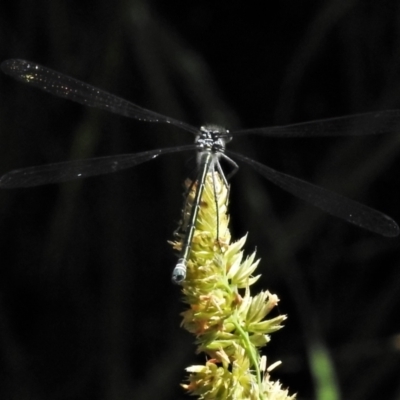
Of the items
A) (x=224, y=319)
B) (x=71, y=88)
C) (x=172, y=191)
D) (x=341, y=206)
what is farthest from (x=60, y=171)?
(x=172, y=191)

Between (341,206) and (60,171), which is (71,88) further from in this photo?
(341,206)

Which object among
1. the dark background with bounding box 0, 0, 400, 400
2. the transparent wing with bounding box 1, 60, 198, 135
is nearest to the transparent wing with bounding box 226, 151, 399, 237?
the transparent wing with bounding box 1, 60, 198, 135

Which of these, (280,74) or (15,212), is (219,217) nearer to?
(280,74)

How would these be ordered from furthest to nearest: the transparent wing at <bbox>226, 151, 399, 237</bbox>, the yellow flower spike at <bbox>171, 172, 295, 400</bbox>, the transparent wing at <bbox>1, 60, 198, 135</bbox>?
the transparent wing at <bbox>1, 60, 198, 135</bbox> < the transparent wing at <bbox>226, 151, 399, 237</bbox> < the yellow flower spike at <bbox>171, 172, 295, 400</bbox>

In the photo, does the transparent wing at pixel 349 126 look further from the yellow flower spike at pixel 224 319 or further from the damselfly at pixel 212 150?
the yellow flower spike at pixel 224 319

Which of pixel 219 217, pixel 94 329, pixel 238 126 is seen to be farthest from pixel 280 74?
pixel 219 217

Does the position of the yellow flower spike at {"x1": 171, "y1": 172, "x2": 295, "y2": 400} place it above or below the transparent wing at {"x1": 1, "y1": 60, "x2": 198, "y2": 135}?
below

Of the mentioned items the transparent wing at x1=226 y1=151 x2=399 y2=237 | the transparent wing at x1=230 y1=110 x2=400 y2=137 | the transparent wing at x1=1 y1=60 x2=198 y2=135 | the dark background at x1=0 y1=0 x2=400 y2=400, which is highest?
the dark background at x1=0 y1=0 x2=400 y2=400

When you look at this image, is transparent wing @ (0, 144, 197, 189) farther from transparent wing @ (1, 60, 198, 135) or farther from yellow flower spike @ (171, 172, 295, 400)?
yellow flower spike @ (171, 172, 295, 400)
